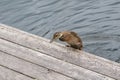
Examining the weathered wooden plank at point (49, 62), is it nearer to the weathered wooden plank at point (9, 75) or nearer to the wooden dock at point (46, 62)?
the wooden dock at point (46, 62)

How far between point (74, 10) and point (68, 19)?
595mm

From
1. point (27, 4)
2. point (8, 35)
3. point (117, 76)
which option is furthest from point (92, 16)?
point (117, 76)

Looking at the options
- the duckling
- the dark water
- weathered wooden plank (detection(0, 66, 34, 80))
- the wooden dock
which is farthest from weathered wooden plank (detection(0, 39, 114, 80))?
the dark water

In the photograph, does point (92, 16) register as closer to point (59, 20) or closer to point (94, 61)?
point (59, 20)

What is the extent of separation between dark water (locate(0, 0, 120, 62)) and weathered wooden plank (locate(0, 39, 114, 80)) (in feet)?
9.70

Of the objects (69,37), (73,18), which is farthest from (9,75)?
(73,18)

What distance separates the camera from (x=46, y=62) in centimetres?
605

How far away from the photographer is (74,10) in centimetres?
1151

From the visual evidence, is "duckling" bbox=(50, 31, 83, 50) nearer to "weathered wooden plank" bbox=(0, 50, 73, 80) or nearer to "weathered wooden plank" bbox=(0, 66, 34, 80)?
"weathered wooden plank" bbox=(0, 50, 73, 80)

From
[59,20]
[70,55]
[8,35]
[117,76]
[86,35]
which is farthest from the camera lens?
[59,20]

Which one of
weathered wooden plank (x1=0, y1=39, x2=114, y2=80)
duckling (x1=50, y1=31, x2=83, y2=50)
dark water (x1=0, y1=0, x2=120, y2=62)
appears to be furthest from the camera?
dark water (x1=0, y1=0, x2=120, y2=62)

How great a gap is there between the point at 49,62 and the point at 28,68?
29 centimetres

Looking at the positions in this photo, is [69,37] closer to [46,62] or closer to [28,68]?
[46,62]

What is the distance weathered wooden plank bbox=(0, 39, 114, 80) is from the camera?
5.71 meters
